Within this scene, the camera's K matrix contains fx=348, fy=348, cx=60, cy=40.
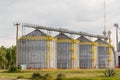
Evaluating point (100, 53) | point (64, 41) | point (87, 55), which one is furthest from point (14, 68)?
point (100, 53)

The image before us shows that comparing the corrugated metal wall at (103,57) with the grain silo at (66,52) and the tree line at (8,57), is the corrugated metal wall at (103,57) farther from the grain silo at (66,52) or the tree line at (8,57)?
the tree line at (8,57)

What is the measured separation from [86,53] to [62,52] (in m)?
15.2

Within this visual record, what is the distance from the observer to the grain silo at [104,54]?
516ft

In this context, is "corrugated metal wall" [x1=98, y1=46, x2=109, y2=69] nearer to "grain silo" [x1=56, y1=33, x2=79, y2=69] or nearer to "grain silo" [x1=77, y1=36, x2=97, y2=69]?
"grain silo" [x1=77, y1=36, x2=97, y2=69]

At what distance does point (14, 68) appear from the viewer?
103000mm

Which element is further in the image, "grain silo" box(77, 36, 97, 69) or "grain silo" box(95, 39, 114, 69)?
"grain silo" box(95, 39, 114, 69)

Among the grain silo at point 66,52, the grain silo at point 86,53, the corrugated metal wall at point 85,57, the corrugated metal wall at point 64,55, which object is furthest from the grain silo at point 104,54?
the corrugated metal wall at point 64,55

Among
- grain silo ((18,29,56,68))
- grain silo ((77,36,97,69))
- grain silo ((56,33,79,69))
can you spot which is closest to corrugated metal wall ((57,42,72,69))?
grain silo ((56,33,79,69))

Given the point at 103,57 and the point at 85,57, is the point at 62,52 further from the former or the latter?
the point at 103,57

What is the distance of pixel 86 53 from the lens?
15238 cm

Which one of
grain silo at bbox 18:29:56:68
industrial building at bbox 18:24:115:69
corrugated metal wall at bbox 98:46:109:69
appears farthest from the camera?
corrugated metal wall at bbox 98:46:109:69

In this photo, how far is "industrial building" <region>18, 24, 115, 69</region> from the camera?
12962cm

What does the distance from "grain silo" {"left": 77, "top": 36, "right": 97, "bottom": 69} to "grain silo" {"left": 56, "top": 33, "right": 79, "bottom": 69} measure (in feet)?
22.1

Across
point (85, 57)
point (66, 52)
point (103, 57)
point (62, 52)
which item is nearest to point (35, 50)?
point (62, 52)
